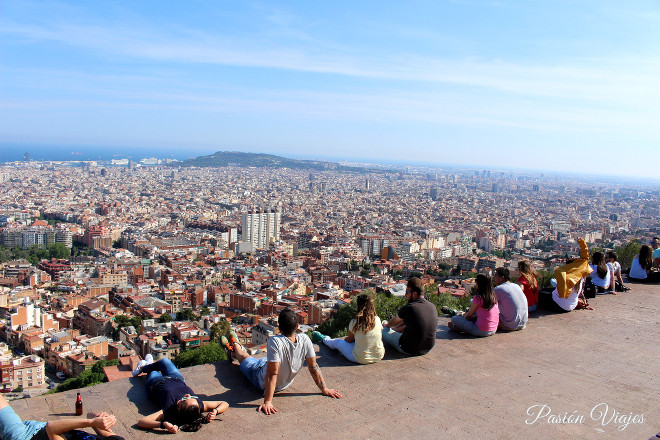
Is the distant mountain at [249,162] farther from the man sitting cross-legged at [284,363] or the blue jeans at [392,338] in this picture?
the man sitting cross-legged at [284,363]

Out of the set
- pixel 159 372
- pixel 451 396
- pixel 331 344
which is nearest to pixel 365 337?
pixel 331 344

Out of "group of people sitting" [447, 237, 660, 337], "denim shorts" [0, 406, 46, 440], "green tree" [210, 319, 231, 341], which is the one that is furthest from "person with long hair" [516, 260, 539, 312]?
"green tree" [210, 319, 231, 341]

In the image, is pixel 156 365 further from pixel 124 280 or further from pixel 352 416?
pixel 124 280

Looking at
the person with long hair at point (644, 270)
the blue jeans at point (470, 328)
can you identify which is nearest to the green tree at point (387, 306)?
the blue jeans at point (470, 328)

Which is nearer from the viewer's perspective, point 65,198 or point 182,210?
point 182,210

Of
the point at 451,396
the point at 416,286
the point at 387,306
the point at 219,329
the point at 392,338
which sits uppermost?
the point at 416,286

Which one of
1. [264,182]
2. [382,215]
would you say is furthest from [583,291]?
[264,182]

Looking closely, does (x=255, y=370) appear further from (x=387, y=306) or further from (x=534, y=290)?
(x=387, y=306)
